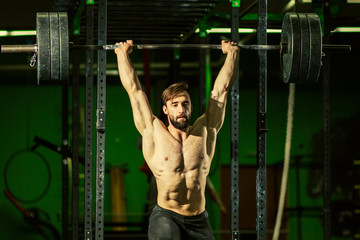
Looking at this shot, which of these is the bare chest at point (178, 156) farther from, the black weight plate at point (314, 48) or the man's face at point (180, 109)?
the black weight plate at point (314, 48)

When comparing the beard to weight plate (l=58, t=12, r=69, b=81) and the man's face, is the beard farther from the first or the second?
weight plate (l=58, t=12, r=69, b=81)

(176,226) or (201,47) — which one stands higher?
(201,47)

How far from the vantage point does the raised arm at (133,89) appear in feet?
14.4

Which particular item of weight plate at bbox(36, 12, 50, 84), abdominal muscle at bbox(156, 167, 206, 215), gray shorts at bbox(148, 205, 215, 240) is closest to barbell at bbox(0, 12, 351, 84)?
weight plate at bbox(36, 12, 50, 84)

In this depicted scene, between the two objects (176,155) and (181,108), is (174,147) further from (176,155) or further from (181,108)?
(181,108)

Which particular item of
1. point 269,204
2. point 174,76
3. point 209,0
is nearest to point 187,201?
point 209,0

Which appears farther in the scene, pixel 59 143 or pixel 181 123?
pixel 59 143

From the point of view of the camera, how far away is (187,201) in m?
4.38

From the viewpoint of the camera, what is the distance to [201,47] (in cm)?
434

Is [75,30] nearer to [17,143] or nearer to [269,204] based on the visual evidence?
[17,143]

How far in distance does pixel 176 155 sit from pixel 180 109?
0.31 metres

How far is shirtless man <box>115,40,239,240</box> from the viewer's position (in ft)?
14.3

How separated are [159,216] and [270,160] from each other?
5.40m

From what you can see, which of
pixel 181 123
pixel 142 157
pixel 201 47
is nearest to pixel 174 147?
pixel 181 123
